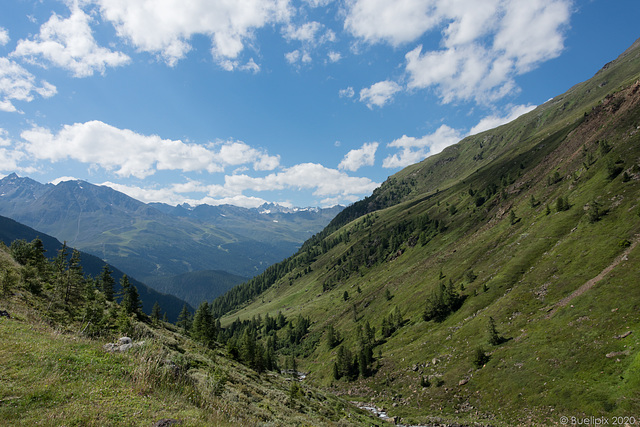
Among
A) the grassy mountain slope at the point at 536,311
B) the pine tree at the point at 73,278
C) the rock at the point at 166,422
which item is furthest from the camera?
the pine tree at the point at 73,278

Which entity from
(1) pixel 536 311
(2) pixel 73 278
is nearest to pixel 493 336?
(1) pixel 536 311

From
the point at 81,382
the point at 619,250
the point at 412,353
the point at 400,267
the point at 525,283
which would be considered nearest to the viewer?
the point at 81,382

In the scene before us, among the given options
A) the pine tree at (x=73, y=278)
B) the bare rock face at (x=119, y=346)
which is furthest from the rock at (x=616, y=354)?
the pine tree at (x=73, y=278)

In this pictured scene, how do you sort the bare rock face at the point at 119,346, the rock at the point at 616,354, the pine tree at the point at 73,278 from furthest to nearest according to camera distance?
1. the pine tree at the point at 73,278
2. the rock at the point at 616,354
3. the bare rock face at the point at 119,346

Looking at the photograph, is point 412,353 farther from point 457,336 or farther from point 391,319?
point 391,319

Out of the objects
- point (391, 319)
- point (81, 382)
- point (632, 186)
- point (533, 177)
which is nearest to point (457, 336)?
point (391, 319)

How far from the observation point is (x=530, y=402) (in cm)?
4662

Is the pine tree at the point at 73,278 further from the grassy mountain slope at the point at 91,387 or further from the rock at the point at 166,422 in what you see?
the rock at the point at 166,422

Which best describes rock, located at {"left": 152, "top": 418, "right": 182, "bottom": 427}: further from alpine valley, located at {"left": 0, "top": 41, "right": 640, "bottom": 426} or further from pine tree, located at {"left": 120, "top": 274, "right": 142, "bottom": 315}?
pine tree, located at {"left": 120, "top": 274, "right": 142, "bottom": 315}

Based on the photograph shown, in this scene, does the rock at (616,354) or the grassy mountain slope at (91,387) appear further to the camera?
the rock at (616,354)

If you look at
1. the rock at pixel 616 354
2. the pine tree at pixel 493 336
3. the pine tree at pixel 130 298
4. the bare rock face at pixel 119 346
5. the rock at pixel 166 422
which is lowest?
the pine tree at pixel 493 336

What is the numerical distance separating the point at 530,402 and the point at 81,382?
208 feet

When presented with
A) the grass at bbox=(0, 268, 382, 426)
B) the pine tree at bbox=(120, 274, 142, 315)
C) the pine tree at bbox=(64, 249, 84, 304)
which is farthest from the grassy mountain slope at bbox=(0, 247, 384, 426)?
the pine tree at bbox=(120, 274, 142, 315)

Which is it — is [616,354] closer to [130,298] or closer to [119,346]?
[119,346]
